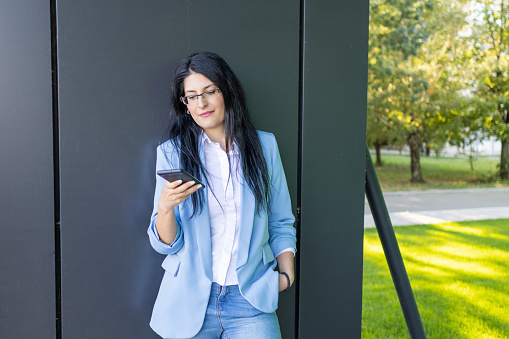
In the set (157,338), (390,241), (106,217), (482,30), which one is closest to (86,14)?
(106,217)

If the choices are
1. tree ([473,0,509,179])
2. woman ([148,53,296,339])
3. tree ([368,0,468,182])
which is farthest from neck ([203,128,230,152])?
tree ([473,0,509,179])

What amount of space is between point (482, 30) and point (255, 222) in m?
15.5

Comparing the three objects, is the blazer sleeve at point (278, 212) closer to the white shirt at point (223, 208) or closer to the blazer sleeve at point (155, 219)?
the white shirt at point (223, 208)

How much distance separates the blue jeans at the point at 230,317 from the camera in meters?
1.84

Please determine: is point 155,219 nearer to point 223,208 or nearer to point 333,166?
point 223,208

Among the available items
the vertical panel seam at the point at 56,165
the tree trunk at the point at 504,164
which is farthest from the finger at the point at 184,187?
the tree trunk at the point at 504,164

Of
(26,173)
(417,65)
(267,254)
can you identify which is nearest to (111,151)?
(26,173)

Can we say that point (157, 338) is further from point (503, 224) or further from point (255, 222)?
point (503, 224)

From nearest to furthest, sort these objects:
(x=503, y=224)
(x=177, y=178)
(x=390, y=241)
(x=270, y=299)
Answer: (x=177, y=178)
(x=270, y=299)
(x=390, y=241)
(x=503, y=224)

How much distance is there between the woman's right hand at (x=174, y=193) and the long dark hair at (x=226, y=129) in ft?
0.44

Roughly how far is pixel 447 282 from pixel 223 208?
4.26 m

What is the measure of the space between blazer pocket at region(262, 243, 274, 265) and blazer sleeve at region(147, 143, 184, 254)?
0.35 metres

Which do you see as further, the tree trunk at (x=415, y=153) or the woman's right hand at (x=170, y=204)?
the tree trunk at (x=415, y=153)

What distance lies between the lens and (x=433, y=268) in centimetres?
578
